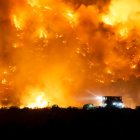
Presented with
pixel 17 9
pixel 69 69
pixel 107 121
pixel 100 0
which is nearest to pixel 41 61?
pixel 69 69

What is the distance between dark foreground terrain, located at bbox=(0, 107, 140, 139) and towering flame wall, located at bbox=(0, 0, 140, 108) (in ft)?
122

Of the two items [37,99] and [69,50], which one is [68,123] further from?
[69,50]

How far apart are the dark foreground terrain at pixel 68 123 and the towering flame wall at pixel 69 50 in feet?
122

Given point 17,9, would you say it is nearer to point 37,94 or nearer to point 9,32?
point 9,32

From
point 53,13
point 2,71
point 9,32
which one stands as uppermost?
point 53,13

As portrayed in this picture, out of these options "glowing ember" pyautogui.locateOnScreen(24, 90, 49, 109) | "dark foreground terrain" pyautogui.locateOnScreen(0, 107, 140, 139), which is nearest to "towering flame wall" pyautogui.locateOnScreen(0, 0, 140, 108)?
"glowing ember" pyautogui.locateOnScreen(24, 90, 49, 109)

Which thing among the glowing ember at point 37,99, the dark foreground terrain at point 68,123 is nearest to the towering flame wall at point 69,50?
the glowing ember at point 37,99

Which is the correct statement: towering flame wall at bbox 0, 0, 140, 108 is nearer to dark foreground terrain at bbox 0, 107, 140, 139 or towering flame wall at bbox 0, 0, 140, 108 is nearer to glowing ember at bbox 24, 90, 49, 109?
glowing ember at bbox 24, 90, 49, 109

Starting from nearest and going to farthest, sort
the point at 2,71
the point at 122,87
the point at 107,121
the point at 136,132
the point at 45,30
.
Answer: the point at 136,132 → the point at 107,121 → the point at 2,71 → the point at 45,30 → the point at 122,87

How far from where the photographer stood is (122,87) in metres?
74.1

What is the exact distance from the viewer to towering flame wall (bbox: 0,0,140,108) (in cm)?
6681

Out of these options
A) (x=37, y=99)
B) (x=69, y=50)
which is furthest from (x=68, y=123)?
(x=69, y=50)

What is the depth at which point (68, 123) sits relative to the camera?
24641 mm

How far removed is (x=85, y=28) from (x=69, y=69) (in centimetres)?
857
